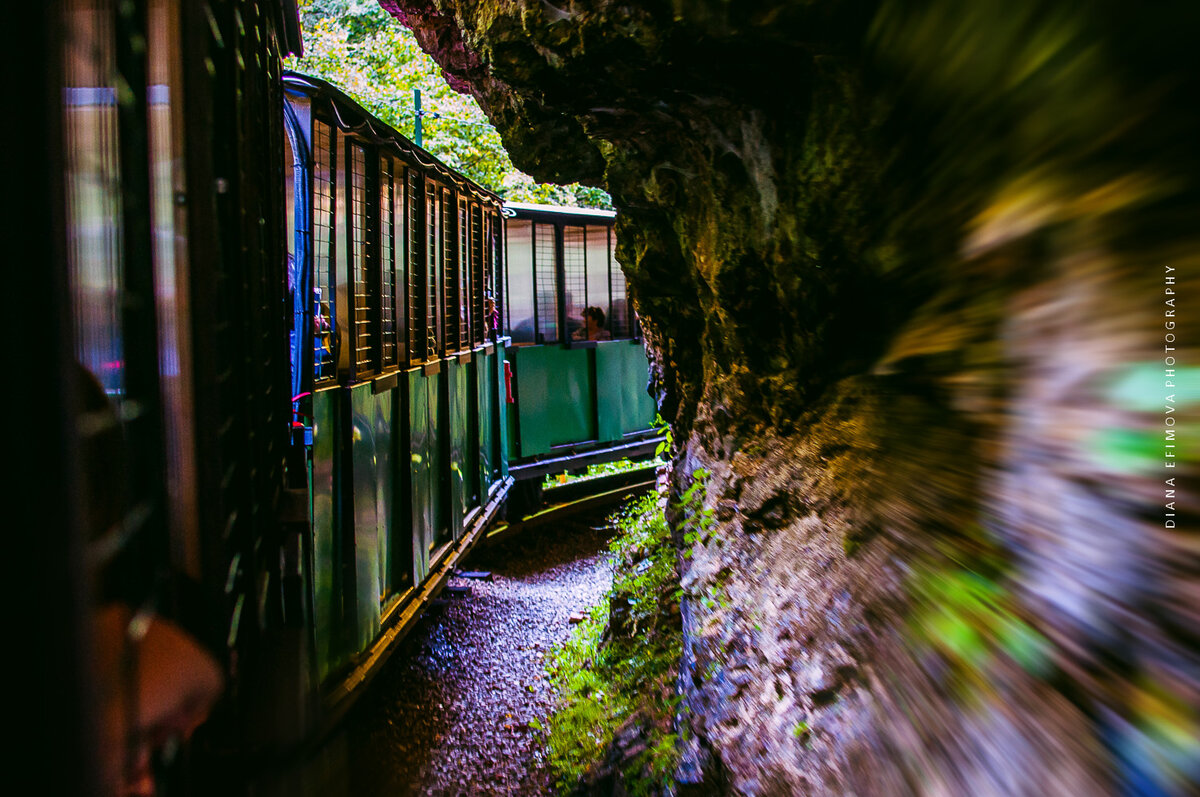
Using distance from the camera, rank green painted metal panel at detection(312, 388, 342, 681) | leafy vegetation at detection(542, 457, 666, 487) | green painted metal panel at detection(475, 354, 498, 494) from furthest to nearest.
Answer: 1. leafy vegetation at detection(542, 457, 666, 487)
2. green painted metal panel at detection(475, 354, 498, 494)
3. green painted metal panel at detection(312, 388, 342, 681)

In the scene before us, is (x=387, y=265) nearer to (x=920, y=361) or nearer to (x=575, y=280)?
(x=920, y=361)

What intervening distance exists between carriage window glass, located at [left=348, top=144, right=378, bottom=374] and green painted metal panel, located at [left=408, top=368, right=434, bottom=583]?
0.76 metres

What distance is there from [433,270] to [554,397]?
3.83 m

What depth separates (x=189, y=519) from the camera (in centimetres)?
146

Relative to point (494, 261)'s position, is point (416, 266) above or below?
below

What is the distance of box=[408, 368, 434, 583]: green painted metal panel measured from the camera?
5.27 meters

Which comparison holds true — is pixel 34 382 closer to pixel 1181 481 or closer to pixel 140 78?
pixel 140 78

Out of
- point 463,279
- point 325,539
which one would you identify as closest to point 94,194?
point 325,539

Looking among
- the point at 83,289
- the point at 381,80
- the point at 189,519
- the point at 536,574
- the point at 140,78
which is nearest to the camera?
the point at 83,289

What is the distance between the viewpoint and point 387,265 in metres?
4.81

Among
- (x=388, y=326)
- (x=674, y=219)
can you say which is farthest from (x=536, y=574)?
(x=674, y=219)

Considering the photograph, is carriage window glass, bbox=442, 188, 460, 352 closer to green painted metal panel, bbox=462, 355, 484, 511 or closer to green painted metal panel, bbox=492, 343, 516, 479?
green painted metal panel, bbox=462, 355, 484, 511

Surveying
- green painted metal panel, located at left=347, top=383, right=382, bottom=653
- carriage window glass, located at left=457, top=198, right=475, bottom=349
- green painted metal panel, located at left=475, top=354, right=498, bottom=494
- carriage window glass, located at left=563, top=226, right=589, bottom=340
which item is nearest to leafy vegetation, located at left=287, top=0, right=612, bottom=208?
carriage window glass, located at left=563, top=226, right=589, bottom=340

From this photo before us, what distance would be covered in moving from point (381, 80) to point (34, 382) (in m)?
17.0
